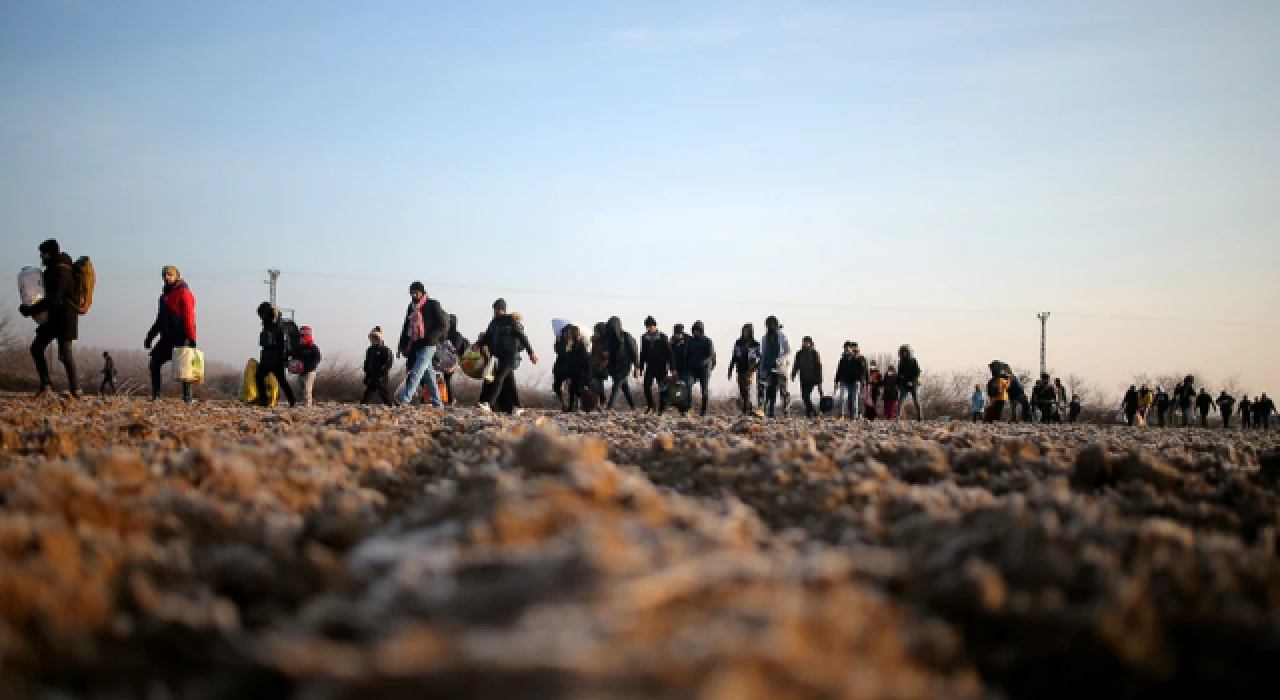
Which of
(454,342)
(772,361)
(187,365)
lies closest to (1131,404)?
(772,361)

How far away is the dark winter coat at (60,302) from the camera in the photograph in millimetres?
10703

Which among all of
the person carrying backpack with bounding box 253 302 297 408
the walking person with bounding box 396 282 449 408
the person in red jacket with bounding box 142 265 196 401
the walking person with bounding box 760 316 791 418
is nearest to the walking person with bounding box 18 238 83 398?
the person in red jacket with bounding box 142 265 196 401

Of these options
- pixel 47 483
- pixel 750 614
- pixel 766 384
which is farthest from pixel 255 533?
pixel 766 384

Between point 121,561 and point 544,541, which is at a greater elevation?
point 544,541

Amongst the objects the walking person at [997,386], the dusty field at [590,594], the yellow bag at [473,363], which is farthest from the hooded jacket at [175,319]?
the walking person at [997,386]

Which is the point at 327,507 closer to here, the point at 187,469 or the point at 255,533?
the point at 255,533

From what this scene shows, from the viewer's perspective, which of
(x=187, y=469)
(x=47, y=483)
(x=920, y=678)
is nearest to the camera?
(x=920, y=678)

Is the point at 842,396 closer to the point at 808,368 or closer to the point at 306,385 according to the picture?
the point at 808,368

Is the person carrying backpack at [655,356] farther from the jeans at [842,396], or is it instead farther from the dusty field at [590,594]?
the dusty field at [590,594]

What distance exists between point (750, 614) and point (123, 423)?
7273mm

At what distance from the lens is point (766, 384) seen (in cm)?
1711

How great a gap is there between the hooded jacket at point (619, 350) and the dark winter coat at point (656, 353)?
24cm

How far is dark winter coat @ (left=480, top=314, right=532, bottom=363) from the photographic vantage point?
12.9 meters

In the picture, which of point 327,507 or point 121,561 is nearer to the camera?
point 121,561
